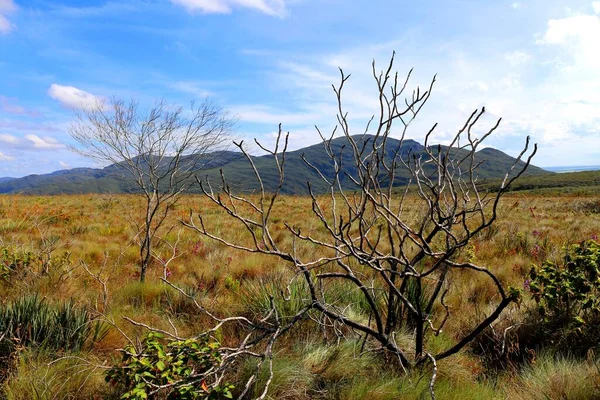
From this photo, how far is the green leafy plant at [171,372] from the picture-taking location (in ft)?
7.14

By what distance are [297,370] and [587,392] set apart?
6.55 ft

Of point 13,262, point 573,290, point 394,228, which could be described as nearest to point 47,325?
point 13,262

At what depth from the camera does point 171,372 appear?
7.61 feet

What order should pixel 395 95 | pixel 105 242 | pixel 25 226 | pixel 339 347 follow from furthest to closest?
pixel 25 226 → pixel 105 242 → pixel 339 347 → pixel 395 95

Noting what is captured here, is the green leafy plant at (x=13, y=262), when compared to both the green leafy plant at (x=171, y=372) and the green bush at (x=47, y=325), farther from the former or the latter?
the green leafy plant at (x=171, y=372)

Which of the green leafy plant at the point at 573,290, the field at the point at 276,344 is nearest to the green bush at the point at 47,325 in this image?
the field at the point at 276,344

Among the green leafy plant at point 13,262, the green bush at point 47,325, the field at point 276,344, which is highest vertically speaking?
the green leafy plant at point 13,262

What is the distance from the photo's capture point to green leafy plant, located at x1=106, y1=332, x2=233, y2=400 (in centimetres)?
218

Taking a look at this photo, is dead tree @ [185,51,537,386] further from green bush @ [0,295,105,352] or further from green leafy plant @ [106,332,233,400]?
green bush @ [0,295,105,352]

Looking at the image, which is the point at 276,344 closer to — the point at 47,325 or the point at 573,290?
the point at 47,325

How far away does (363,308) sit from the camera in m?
4.28

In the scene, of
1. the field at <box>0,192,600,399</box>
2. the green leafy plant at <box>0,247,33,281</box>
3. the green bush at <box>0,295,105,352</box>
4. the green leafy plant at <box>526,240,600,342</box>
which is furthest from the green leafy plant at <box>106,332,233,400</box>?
the green leafy plant at <box>0,247,33,281</box>

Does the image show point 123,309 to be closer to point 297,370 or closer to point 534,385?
point 297,370

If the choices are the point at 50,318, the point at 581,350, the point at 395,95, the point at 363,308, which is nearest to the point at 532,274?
the point at 581,350
